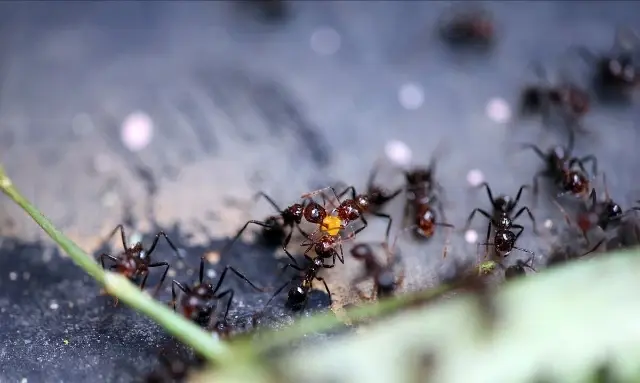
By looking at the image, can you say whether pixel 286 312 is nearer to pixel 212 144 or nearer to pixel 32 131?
pixel 212 144

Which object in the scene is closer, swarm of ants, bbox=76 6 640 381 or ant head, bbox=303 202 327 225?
swarm of ants, bbox=76 6 640 381

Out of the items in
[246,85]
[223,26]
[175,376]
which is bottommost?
[175,376]

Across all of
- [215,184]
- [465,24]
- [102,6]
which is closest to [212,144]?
[215,184]

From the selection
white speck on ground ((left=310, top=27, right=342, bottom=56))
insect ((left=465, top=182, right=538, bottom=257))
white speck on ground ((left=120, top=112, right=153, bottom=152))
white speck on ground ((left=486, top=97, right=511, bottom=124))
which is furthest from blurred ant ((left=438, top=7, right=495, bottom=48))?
white speck on ground ((left=120, top=112, right=153, bottom=152))

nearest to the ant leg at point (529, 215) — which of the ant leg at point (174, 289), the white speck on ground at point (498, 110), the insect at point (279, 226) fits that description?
the white speck on ground at point (498, 110)

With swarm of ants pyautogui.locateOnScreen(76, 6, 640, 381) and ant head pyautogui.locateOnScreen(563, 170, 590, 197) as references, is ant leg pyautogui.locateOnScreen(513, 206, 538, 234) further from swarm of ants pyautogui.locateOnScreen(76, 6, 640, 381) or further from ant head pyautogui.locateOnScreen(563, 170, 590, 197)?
ant head pyautogui.locateOnScreen(563, 170, 590, 197)
